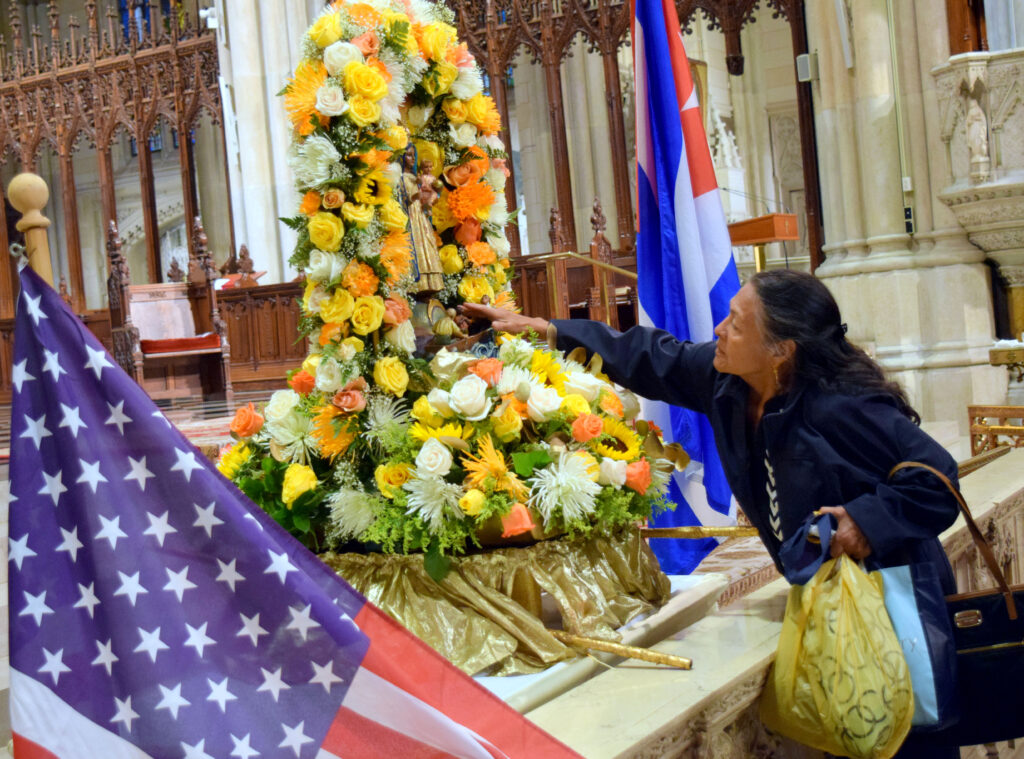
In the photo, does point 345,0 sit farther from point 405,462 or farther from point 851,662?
point 851,662

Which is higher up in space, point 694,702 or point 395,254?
point 395,254

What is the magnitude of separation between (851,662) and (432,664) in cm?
81

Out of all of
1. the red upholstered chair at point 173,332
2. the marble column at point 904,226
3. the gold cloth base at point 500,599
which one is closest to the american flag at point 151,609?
the gold cloth base at point 500,599

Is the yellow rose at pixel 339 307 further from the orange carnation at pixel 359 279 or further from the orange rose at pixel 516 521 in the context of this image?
the orange rose at pixel 516 521

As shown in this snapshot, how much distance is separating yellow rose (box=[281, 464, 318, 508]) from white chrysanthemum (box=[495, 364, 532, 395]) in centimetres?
53

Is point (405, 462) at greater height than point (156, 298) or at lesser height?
lesser

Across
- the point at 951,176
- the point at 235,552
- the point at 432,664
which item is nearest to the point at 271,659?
the point at 235,552

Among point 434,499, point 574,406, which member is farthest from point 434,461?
point 574,406

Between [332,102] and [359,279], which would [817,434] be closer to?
[359,279]

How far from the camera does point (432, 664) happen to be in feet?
6.47

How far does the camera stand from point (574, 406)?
106 inches

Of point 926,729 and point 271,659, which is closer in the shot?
point 271,659

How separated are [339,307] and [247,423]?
1.57 ft

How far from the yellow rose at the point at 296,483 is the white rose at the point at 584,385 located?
0.69 m
